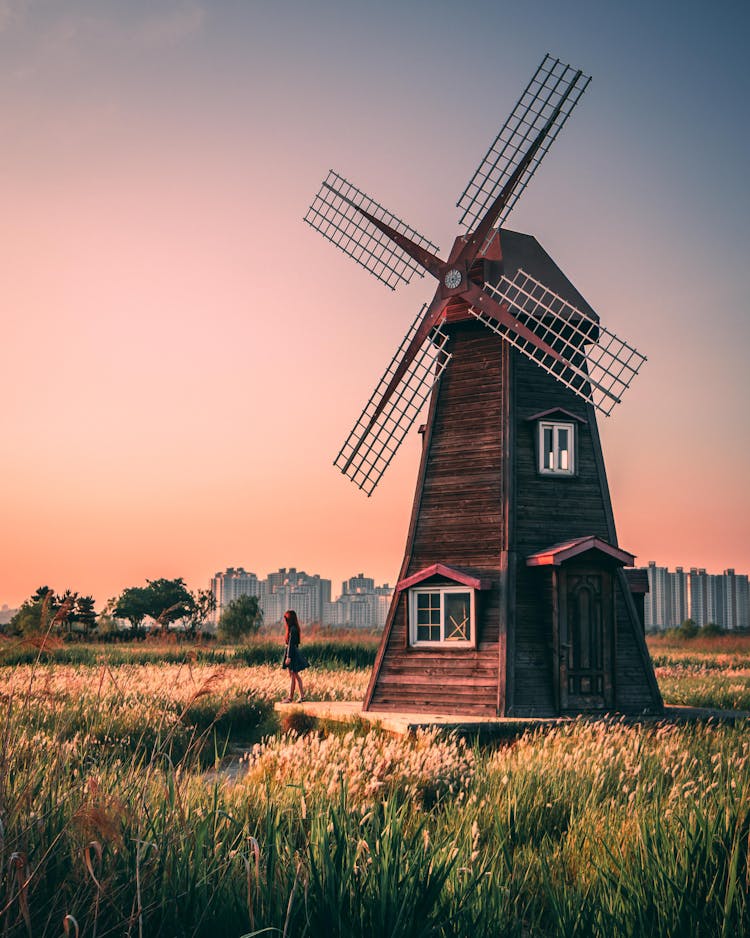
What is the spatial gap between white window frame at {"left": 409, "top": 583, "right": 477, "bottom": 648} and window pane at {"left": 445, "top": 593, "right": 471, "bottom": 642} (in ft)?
0.16

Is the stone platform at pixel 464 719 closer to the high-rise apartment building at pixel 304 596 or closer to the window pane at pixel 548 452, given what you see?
the window pane at pixel 548 452

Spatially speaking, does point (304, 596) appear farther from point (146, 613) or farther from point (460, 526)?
point (460, 526)

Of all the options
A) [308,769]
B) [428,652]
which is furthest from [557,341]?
[308,769]

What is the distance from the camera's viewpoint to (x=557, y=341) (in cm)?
1605

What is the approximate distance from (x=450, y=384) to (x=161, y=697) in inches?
273

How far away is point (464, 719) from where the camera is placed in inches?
537

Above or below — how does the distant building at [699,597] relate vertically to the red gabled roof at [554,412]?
below

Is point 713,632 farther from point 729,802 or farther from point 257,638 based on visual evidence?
point 729,802

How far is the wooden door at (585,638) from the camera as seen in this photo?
47.9ft

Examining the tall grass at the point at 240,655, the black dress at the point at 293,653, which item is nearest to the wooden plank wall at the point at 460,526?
the black dress at the point at 293,653

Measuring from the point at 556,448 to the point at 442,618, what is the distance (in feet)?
11.1

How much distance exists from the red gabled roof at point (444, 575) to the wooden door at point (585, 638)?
1303mm

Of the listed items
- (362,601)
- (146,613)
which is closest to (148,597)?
(146,613)

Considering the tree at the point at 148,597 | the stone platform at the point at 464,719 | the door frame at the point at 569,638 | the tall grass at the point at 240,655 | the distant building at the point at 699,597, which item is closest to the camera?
the stone platform at the point at 464,719
